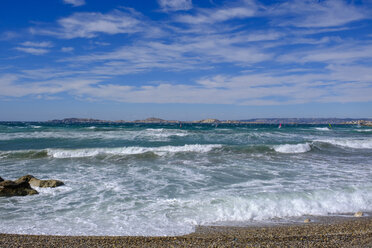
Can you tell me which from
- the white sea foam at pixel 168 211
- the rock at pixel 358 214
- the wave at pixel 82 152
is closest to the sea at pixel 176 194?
the white sea foam at pixel 168 211

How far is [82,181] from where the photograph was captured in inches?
385

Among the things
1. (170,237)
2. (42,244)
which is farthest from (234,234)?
(42,244)

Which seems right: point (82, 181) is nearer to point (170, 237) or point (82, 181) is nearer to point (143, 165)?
point (143, 165)

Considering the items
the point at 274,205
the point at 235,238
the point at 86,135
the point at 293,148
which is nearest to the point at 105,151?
the point at 86,135

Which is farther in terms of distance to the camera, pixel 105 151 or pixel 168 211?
pixel 105 151

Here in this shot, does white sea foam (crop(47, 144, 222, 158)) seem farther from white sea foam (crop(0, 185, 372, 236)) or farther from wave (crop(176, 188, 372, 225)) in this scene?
wave (crop(176, 188, 372, 225))

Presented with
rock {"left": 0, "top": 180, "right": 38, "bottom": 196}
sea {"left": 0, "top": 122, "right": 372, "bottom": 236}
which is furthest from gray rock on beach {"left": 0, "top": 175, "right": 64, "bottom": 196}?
sea {"left": 0, "top": 122, "right": 372, "bottom": 236}

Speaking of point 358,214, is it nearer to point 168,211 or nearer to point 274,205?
point 274,205

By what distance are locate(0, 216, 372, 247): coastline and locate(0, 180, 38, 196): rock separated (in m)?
3.32

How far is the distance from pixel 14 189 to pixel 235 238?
22.1ft

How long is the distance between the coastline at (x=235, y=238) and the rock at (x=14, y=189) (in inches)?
131

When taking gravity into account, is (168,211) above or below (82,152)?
below

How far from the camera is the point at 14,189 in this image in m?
8.00

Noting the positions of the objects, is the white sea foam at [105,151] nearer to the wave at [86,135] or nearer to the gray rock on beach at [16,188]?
the gray rock on beach at [16,188]
